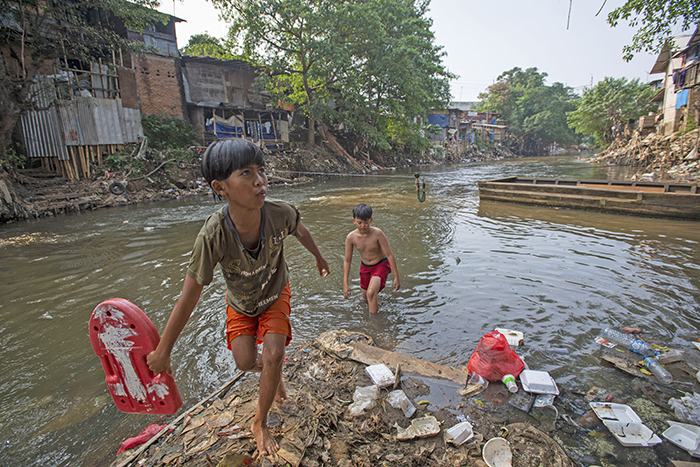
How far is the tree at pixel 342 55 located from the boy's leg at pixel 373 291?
18428 millimetres

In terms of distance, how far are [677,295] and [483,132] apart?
53874mm

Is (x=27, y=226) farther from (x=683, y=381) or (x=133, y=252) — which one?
(x=683, y=381)

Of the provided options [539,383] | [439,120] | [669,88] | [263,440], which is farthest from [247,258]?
[439,120]

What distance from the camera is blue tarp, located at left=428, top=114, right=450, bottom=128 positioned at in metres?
43.4

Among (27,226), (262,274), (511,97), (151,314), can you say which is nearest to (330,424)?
(262,274)

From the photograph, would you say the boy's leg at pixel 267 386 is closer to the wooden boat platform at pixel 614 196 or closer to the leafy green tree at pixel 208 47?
the wooden boat platform at pixel 614 196

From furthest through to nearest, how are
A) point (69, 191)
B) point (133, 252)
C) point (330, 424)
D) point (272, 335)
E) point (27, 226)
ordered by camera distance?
point (69, 191) → point (27, 226) → point (133, 252) → point (330, 424) → point (272, 335)

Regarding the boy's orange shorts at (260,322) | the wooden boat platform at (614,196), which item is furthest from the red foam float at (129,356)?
the wooden boat platform at (614,196)

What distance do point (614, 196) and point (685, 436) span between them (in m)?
9.42

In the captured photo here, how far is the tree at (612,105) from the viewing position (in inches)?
1262

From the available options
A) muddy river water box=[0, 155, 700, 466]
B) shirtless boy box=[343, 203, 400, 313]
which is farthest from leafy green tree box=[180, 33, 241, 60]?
shirtless boy box=[343, 203, 400, 313]

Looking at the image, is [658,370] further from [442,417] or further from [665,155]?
[665,155]

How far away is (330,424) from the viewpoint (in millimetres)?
2336

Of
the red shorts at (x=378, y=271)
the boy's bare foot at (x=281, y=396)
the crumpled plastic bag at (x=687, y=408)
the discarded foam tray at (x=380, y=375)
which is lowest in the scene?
the crumpled plastic bag at (x=687, y=408)
